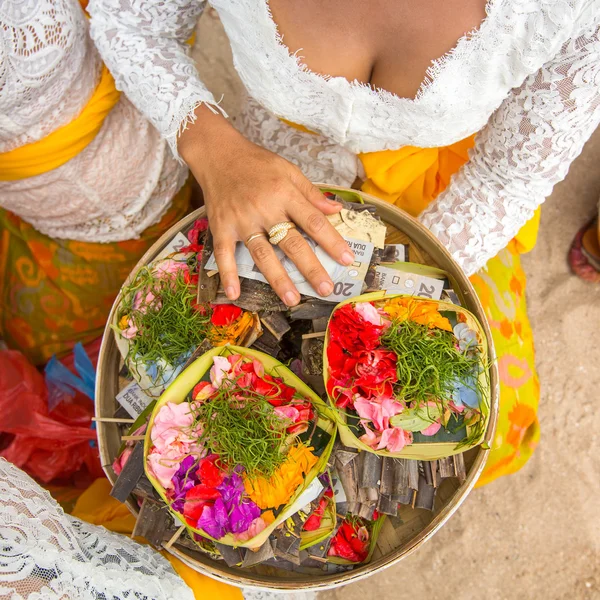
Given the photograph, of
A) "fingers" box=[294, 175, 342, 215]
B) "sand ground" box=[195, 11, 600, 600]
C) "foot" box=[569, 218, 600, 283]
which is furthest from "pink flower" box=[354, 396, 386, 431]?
"foot" box=[569, 218, 600, 283]

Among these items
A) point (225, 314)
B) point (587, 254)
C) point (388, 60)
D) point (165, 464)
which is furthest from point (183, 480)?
point (587, 254)

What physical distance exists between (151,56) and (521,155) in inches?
26.6

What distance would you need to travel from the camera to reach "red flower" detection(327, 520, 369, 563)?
2.98 feet

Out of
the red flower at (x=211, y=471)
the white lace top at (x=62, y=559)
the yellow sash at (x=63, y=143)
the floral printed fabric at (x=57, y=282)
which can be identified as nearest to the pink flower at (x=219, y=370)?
the red flower at (x=211, y=471)

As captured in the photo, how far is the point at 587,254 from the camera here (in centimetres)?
168

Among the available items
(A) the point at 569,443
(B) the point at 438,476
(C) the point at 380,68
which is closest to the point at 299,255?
(C) the point at 380,68

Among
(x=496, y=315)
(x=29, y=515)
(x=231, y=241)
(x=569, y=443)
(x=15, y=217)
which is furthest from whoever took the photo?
(x=569, y=443)

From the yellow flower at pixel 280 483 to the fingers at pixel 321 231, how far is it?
31cm

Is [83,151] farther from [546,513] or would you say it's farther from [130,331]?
[546,513]

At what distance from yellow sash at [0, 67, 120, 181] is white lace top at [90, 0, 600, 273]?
118 mm

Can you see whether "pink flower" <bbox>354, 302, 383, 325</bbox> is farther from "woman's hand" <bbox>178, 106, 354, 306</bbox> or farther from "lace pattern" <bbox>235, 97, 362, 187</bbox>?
"lace pattern" <bbox>235, 97, 362, 187</bbox>

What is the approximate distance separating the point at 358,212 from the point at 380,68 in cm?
23

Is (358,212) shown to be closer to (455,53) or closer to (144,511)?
(455,53)

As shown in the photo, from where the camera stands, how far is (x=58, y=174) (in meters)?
1.09
